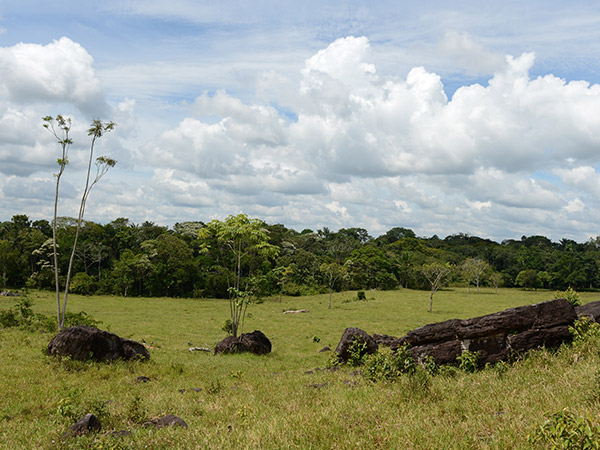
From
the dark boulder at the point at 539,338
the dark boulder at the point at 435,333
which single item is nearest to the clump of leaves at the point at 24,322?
the dark boulder at the point at 435,333

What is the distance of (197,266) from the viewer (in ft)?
248

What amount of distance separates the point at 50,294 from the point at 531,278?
106397 mm

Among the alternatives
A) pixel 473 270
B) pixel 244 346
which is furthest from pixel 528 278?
pixel 244 346

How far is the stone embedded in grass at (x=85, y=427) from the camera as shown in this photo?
8.28 metres

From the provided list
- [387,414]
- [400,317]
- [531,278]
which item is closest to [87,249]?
[400,317]

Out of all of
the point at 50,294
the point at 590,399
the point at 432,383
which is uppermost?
the point at 590,399

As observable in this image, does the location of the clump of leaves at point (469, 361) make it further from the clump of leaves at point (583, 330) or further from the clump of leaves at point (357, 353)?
the clump of leaves at point (357, 353)

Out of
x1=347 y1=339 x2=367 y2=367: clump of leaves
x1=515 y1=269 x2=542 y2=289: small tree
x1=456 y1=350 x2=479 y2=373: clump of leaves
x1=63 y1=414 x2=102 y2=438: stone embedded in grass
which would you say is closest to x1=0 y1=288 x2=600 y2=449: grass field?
x1=63 y1=414 x2=102 y2=438: stone embedded in grass

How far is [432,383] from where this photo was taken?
1059cm

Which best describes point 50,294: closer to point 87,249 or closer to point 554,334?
point 87,249

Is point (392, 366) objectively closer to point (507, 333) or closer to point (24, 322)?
point (507, 333)

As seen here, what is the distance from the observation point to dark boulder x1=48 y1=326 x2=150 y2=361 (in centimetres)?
1702

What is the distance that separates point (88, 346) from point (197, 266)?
59.3 meters

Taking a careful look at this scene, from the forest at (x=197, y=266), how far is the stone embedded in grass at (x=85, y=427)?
1690 inches
